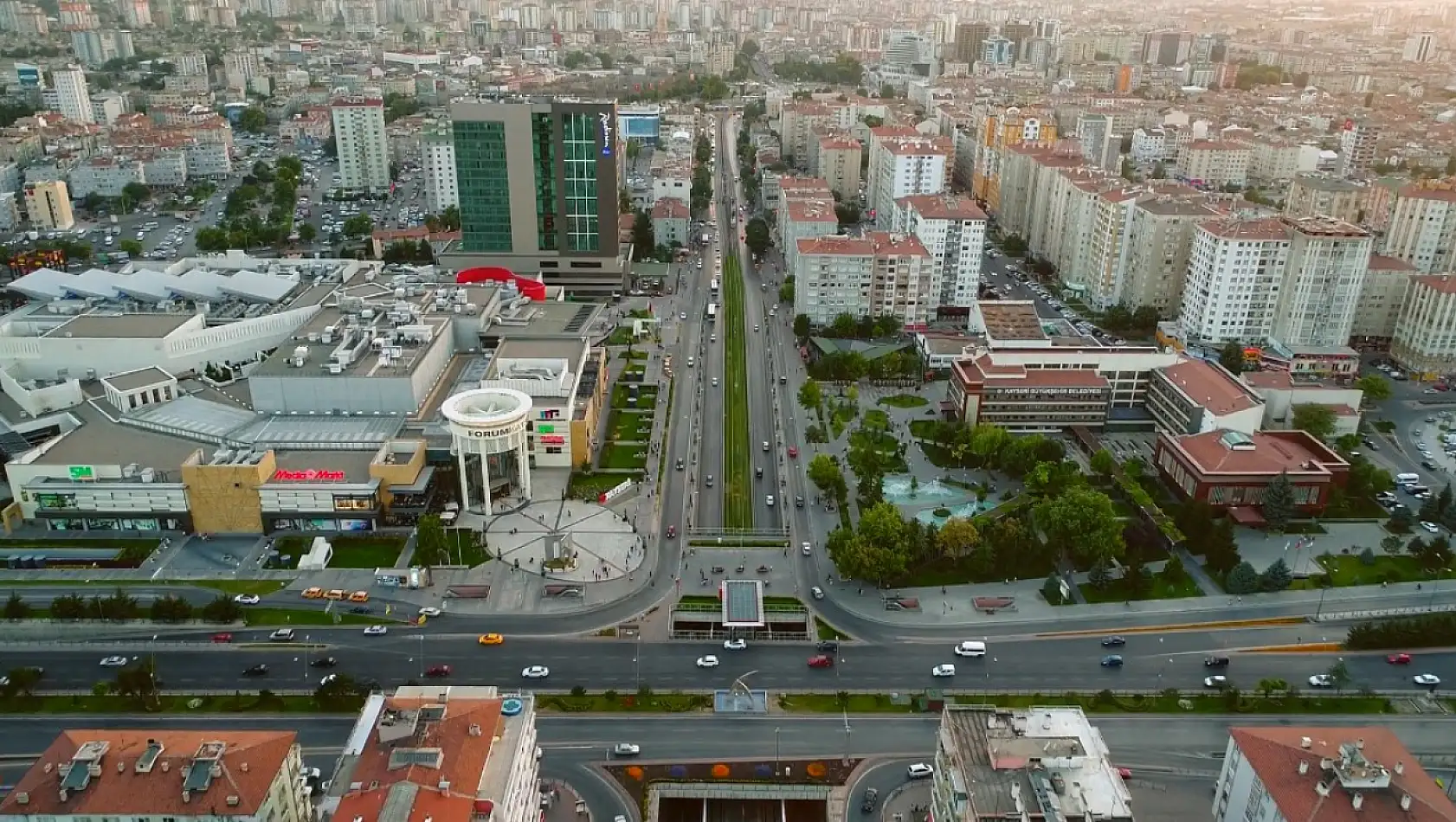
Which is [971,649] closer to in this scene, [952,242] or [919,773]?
[919,773]

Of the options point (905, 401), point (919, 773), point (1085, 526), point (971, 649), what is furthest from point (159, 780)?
point (905, 401)

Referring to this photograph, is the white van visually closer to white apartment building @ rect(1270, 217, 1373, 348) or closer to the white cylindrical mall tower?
the white cylindrical mall tower

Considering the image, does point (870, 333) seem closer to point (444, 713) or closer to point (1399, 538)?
point (1399, 538)

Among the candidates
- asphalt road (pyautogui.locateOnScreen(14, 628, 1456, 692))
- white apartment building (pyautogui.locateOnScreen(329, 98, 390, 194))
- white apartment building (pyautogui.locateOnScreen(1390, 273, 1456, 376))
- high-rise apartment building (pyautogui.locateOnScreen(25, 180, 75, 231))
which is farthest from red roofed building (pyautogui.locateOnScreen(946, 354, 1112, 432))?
high-rise apartment building (pyautogui.locateOnScreen(25, 180, 75, 231))

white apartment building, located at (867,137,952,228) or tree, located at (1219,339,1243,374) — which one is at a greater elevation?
white apartment building, located at (867,137,952,228)

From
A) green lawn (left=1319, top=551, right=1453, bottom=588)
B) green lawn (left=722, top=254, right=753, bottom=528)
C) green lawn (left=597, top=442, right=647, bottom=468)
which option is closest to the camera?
green lawn (left=1319, top=551, right=1453, bottom=588)
